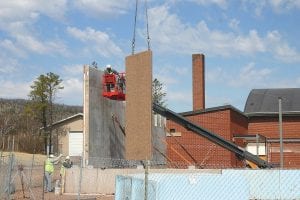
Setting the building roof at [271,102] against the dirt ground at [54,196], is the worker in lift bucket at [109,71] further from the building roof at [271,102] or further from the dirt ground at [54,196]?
the building roof at [271,102]

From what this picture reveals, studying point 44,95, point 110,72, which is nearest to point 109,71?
point 110,72

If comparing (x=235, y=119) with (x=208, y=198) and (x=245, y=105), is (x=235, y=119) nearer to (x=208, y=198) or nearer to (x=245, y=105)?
(x=245, y=105)

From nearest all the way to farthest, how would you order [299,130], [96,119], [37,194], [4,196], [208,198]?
1. [208,198]
2. [4,196]
3. [37,194]
4. [96,119]
5. [299,130]

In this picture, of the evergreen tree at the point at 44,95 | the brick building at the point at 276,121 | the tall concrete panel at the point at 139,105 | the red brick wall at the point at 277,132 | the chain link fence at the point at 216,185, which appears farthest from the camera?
the evergreen tree at the point at 44,95

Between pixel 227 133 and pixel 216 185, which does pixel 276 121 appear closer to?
pixel 227 133

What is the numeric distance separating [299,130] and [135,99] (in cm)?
3222

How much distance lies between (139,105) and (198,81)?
3351 centimetres

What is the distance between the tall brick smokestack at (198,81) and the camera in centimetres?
4319

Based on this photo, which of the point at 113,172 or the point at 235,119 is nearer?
the point at 113,172

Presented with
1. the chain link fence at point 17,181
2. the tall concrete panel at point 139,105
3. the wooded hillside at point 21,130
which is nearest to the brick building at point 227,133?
the chain link fence at point 17,181

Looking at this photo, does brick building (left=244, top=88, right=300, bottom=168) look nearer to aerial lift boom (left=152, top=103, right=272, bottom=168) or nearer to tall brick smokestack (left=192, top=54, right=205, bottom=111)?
tall brick smokestack (left=192, top=54, right=205, bottom=111)

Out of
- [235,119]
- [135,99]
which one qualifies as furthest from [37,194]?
[235,119]

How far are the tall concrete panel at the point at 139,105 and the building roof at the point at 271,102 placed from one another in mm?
31806

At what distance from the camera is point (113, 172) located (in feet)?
82.8
